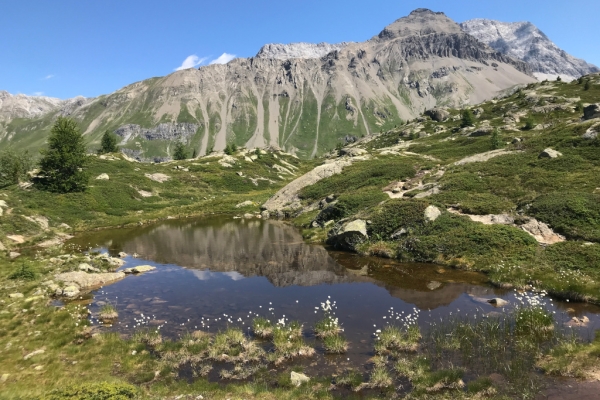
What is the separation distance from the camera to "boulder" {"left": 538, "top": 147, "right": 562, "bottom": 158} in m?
40.3

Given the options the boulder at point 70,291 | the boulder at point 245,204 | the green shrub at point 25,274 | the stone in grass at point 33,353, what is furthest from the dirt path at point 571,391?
the boulder at point 245,204

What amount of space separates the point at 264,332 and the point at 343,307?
5151mm

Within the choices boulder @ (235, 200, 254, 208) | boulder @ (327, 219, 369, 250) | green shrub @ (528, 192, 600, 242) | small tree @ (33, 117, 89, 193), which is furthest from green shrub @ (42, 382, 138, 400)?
boulder @ (235, 200, 254, 208)

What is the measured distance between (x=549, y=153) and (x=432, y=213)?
71.0ft

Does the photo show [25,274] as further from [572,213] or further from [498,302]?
[572,213]

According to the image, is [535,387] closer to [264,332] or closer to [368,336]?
[368,336]

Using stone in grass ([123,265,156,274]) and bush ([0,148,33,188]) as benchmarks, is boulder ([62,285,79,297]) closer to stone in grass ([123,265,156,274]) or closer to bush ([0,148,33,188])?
stone in grass ([123,265,156,274])

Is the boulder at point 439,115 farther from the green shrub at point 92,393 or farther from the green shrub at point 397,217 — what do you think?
the green shrub at point 92,393

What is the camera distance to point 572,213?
26.5 meters

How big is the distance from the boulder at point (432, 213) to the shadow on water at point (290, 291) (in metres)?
6.27

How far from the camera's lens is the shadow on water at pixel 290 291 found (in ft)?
55.4

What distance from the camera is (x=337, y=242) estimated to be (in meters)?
33.7

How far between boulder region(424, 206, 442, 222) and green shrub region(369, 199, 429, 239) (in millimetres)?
363

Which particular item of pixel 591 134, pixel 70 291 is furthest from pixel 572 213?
pixel 70 291
